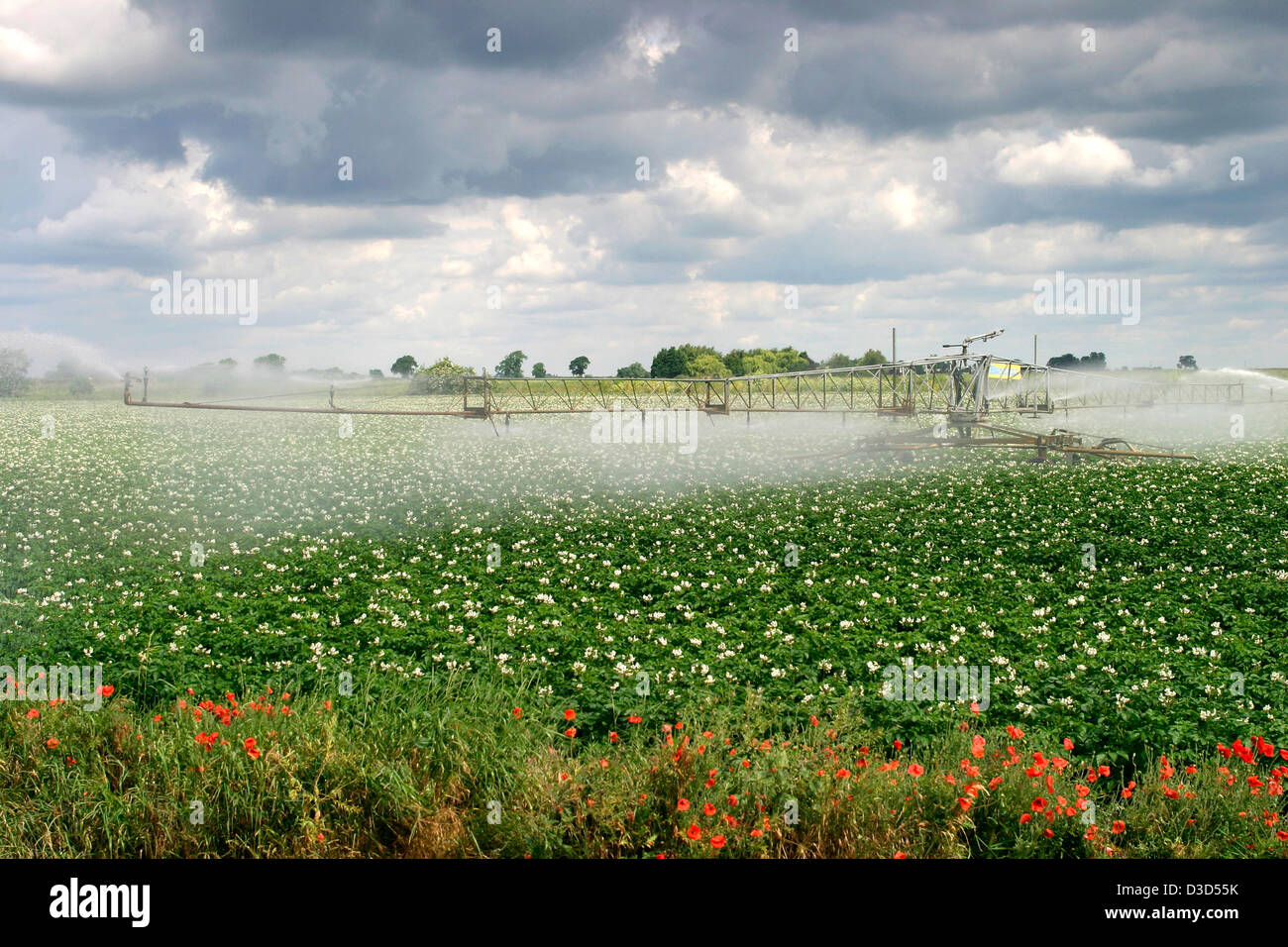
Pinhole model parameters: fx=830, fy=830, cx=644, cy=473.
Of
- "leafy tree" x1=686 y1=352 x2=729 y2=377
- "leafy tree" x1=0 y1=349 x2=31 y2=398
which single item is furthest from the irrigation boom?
"leafy tree" x1=686 y1=352 x2=729 y2=377

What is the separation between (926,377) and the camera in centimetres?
3500

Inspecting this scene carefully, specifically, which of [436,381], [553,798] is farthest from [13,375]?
[553,798]

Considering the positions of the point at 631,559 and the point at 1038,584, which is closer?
the point at 1038,584

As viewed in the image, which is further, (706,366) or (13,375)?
(706,366)

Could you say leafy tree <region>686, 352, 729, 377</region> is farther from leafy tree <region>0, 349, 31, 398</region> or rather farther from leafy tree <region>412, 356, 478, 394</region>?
leafy tree <region>0, 349, 31, 398</region>

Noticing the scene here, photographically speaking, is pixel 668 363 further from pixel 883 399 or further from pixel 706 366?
pixel 883 399

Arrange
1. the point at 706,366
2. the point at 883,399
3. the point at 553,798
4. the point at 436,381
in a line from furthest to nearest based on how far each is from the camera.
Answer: the point at 706,366 → the point at 436,381 → the point at 883,399 → the point at 553,798

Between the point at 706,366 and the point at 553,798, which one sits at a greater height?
the point at 706,366

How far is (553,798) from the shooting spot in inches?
246

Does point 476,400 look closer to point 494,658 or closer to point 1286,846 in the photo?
point 494,658

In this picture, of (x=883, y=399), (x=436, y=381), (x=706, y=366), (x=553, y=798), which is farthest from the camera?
(x=706, y=366)

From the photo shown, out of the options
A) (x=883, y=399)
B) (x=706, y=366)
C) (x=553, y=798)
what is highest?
(x=706, y=366)

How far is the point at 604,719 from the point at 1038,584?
10217 mm
